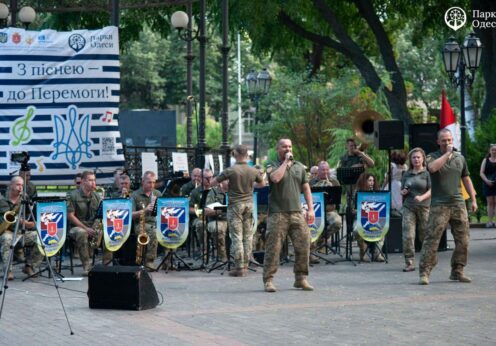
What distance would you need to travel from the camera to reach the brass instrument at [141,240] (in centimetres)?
1800

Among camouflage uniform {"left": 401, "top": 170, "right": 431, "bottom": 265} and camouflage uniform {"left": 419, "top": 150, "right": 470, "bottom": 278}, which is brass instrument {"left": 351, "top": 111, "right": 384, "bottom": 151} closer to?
camouflage uniform {"left": 401, "top": 170, "right": 431, "bottom": 265}

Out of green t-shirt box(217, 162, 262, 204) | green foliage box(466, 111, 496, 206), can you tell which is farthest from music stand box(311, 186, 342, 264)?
green foliage box(466, 111, 496, 206)

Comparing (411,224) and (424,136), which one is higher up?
(424,136)

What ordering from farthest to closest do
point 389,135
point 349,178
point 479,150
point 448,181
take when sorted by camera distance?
1. point 479,150
2. point 389,135
3. point 349,178
4. point 448,181

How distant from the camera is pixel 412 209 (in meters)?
18.5

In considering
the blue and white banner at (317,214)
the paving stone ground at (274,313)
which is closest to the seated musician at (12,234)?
the paving stone ground at (274,313)

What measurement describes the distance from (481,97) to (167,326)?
41.1 metres

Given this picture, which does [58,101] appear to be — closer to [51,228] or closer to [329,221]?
[51,228]

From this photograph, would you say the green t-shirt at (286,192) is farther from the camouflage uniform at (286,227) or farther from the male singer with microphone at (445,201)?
the male singer with microphone at (445,201)

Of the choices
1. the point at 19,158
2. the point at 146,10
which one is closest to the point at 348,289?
the point at 19,158

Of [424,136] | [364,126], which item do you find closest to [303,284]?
[424,136]

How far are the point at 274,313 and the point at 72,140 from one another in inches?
229

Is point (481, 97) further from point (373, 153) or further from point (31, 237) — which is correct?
point (31, 237)

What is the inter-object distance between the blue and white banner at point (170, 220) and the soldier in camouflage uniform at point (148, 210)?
0.25 meters
